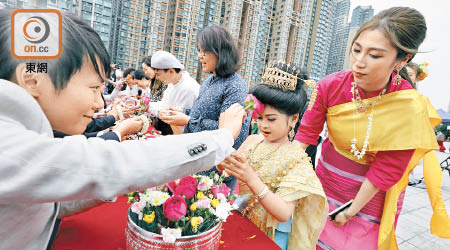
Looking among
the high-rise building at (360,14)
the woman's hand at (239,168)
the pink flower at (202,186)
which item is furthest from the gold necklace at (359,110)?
the high-rise building at (360,14)

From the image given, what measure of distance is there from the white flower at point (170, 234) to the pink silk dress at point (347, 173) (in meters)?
1.11

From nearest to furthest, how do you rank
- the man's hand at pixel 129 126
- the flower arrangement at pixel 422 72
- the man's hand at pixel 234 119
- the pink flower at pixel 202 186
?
the pink flower at pixel 202 186, the man's hand at pixel 234 119, the man's hand at pixel 129 126, the flower arrangement at pixel 422 72

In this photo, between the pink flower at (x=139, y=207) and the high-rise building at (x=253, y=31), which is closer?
the pink flower at (x=139, y=207)

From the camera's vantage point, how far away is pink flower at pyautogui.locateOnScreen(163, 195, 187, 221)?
0.76m

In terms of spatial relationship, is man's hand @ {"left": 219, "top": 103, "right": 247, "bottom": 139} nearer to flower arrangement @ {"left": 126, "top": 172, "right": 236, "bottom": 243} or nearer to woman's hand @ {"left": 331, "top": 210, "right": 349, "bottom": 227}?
flower arrangement @ {"left": 126, "top": 172, "right": 236, "bottom": 243}

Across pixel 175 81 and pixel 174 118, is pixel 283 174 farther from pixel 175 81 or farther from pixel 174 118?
pixel 175 81

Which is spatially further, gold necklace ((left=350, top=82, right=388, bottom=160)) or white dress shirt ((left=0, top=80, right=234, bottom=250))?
gold necklace ((left=350, top=82, right=388, bottom=160))

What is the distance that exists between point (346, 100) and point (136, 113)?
182 centimetres

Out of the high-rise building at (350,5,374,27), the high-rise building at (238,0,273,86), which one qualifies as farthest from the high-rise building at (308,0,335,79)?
the high-rise building at (238,0,273,86)

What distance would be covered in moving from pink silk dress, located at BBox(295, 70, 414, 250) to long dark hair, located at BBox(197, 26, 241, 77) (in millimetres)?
661

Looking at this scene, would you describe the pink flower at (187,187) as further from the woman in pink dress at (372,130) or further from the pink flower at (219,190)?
the woman in pink dress at (372,130)

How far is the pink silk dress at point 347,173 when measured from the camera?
4.46 feet

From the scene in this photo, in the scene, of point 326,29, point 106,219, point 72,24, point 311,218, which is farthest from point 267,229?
point 326,29

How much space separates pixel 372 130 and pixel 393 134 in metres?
0.10
